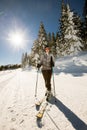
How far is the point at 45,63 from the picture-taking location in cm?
606

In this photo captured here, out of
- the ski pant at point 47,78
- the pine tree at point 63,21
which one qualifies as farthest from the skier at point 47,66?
the pine tree at point 63,21

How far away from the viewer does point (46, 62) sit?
608 centimetres

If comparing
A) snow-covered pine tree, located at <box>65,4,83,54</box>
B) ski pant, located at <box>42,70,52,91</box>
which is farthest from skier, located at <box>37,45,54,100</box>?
snow-covered pine tree, located at <box>65,4,83,54</box>

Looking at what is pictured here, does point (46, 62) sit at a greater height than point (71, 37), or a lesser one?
lesser

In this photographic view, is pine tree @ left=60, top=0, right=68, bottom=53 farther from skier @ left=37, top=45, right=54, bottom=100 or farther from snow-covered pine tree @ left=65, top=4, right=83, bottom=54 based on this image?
skier @ left=37, top=45, right=54, bottom=100

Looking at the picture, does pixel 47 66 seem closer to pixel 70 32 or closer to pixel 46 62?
pixel 46 62

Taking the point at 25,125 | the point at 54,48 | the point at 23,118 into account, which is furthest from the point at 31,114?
the point at 54,48

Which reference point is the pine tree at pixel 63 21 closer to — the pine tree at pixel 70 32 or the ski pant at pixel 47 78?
the pine tree at pixel 70 32

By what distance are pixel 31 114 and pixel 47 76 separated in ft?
7.79

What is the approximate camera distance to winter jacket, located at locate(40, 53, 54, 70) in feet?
19.7

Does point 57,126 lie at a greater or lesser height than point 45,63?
lesser

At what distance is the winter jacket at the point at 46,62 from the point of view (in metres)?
6.01

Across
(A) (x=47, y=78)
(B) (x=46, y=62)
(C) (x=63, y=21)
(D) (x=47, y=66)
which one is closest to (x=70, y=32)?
(C) (x=63, y=21)

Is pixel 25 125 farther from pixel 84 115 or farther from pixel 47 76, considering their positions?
pixel 47 76
